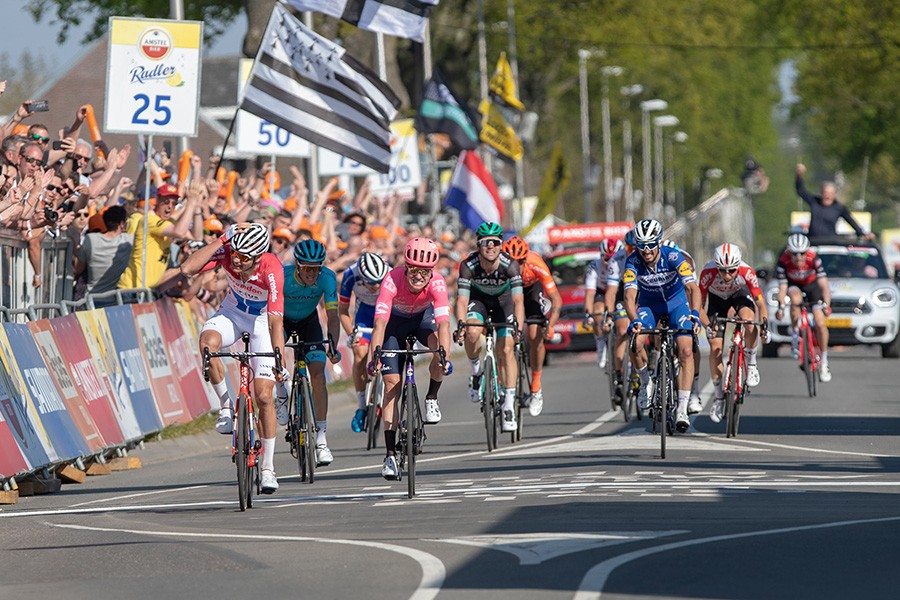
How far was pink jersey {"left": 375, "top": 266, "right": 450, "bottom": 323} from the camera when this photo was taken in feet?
44.7

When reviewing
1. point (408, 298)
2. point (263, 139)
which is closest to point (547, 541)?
point (408, 298)

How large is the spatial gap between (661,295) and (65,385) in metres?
5.03

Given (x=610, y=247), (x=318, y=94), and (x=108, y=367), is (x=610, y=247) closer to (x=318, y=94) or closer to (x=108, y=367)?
(x=318, y=94)

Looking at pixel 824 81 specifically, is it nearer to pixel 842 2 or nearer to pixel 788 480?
pixel 842 2

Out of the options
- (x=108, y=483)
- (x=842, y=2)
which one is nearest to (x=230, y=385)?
(x=108, y=483)

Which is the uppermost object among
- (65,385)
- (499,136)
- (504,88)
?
(504,88)

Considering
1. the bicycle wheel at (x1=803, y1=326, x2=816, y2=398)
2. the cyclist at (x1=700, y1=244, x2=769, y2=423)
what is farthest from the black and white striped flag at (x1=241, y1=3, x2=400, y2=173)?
the cyclist at (x1=700, y1=244, x2=769, y2=423)

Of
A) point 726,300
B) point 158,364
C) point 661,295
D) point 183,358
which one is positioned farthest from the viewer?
point 183,358

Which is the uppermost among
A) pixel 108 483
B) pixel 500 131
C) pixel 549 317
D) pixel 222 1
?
pixel 222 1

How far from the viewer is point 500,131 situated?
39250 mm

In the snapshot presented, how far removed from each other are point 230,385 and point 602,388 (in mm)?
6640

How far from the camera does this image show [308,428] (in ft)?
47.5

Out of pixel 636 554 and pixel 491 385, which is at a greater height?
pixel 491 385

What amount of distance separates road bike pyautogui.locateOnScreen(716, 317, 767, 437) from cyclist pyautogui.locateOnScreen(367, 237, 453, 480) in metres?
3.81
